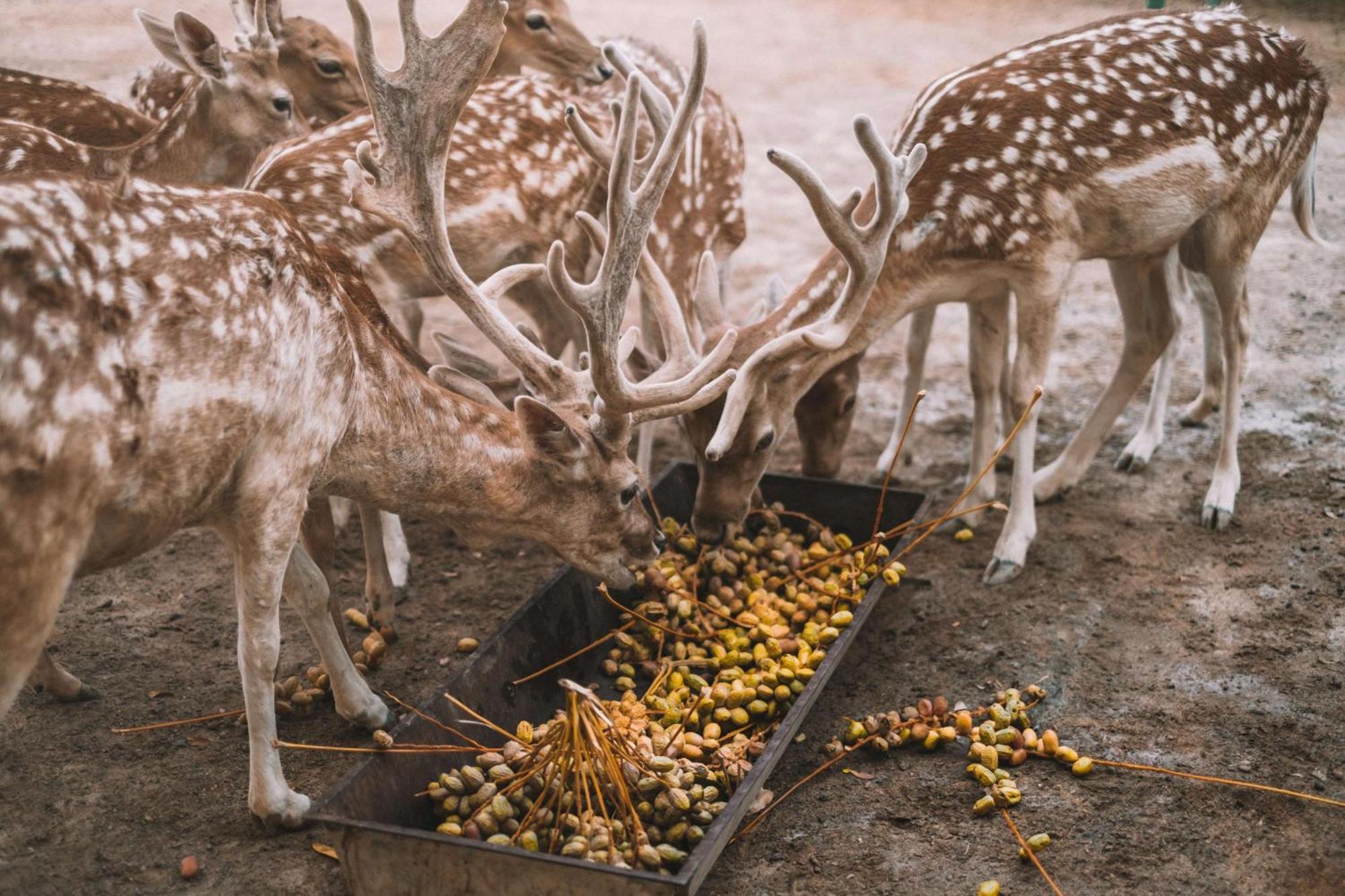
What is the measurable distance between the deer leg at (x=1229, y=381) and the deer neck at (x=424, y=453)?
8.21 feet

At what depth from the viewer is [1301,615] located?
3750 millimetres

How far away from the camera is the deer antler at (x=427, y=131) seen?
3.03 meters

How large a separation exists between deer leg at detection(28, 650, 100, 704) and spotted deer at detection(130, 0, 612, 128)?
2.38 metres

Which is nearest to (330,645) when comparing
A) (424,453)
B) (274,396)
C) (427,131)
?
(424,453)

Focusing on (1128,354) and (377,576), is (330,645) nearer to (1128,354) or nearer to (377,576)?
(377,576)

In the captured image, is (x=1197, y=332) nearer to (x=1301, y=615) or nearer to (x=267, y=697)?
(x=1301, y=615)

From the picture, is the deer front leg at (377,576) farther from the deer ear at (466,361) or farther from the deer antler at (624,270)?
the deer antler at (624,270)

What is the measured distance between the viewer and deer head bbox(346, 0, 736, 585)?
9.90ft

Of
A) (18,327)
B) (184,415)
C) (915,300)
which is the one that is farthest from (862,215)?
(18,327)

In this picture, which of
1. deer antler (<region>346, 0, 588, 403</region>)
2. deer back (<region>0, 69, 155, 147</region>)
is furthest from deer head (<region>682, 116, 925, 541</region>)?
deer back (<region>0, 69, 155, 147</region>)

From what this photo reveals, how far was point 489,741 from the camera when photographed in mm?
2984

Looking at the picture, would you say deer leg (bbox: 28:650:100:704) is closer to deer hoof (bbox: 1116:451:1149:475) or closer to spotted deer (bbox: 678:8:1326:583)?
spotted deer (bbox: 678:8:1326:583)

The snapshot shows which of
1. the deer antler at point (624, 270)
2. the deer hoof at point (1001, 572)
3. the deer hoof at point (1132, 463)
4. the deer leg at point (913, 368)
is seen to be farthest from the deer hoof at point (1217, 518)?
the deer antler at point (624, 270)

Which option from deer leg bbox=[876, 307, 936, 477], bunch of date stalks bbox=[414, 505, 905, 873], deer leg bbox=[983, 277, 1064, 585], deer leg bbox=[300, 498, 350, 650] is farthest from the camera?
deer leg bbox=[876, 307, 936, 477]
